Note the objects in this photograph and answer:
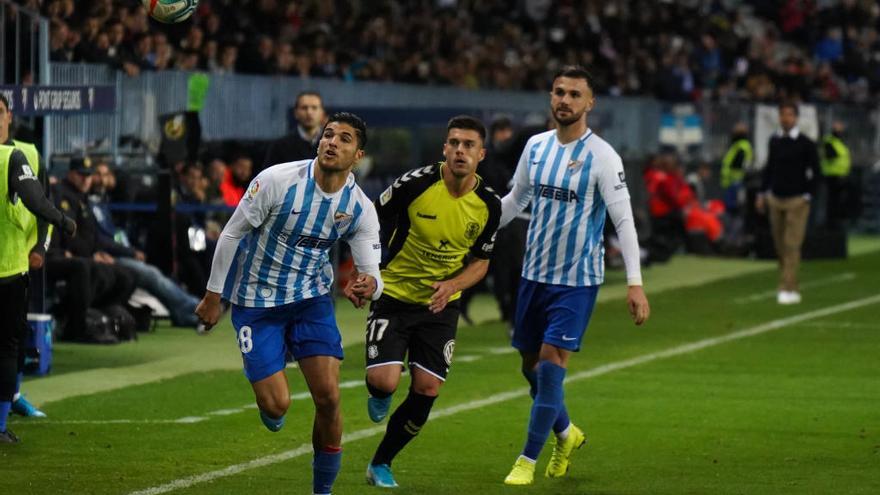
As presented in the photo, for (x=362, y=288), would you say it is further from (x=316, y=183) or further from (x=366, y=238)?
(x=316, y=183)

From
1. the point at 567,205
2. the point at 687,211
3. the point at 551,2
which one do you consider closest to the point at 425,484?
the point at 567,205

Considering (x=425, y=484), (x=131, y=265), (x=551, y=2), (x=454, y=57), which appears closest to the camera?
(x=425, y=484)

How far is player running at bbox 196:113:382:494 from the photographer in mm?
8945

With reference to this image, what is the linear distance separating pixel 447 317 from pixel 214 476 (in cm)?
145

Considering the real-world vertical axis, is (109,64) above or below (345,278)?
above

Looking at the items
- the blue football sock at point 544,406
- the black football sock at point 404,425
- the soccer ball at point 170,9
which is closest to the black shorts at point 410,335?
the black football sock at point 404,425

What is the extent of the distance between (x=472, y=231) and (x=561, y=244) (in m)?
0.47

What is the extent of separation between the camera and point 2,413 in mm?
11219

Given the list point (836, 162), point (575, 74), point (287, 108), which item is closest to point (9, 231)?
point (575, 74)

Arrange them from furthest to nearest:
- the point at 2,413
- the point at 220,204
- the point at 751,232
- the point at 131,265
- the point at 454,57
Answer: the point at 454,57 < the point at 751,232 < the point at 220,204 < the point at 131,265 < the point at 2,413

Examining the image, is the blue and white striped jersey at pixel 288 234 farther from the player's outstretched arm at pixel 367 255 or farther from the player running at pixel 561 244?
the player running at pixel 561 244

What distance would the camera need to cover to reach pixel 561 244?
10.2 m

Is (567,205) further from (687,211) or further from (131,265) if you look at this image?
(687,211)

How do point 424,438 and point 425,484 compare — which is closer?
point 425,484
